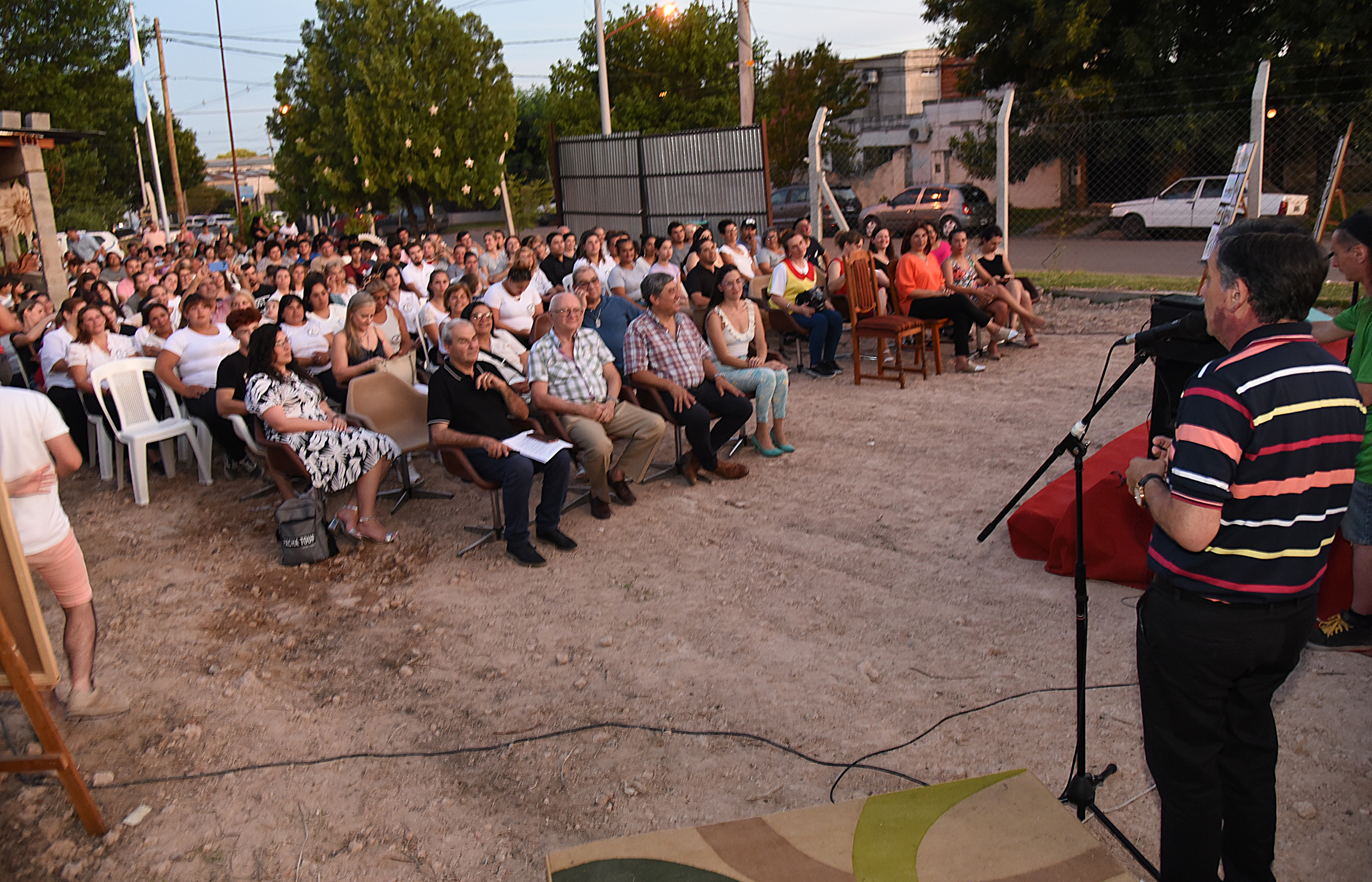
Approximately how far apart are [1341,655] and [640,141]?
38.3ft

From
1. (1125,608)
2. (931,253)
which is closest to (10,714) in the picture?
(1125,608)

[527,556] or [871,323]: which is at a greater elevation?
[871,323]

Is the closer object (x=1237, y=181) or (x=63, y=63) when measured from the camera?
(x=1237, y=181)

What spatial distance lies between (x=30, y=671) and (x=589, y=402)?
10.1 feet

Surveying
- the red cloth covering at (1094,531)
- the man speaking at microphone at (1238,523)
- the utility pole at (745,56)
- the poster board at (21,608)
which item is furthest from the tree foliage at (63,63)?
the man speaking at microphone at (1238,523)

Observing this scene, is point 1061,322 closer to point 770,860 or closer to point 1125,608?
point 1125,608

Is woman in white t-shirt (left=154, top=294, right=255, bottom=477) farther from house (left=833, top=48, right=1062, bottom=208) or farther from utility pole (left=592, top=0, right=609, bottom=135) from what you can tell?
house (left=833, top=48, right=1062, bottom=208)

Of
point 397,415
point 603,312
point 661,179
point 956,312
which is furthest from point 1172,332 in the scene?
point 661,179

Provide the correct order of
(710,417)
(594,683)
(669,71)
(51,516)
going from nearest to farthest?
(51,516) < (594,683) < (710,417) < (669,71)

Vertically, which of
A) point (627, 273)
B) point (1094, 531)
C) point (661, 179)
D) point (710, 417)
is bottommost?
point (1094, 531)

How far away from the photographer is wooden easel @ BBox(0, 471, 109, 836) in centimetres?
296

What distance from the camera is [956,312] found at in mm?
8375

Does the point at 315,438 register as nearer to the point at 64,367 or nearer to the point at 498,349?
the point at 498,349

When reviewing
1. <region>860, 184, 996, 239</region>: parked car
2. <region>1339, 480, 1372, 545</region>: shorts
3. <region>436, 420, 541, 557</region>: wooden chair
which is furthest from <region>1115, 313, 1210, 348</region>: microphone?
<region>860, 184, 996, 239</region>: parked car
